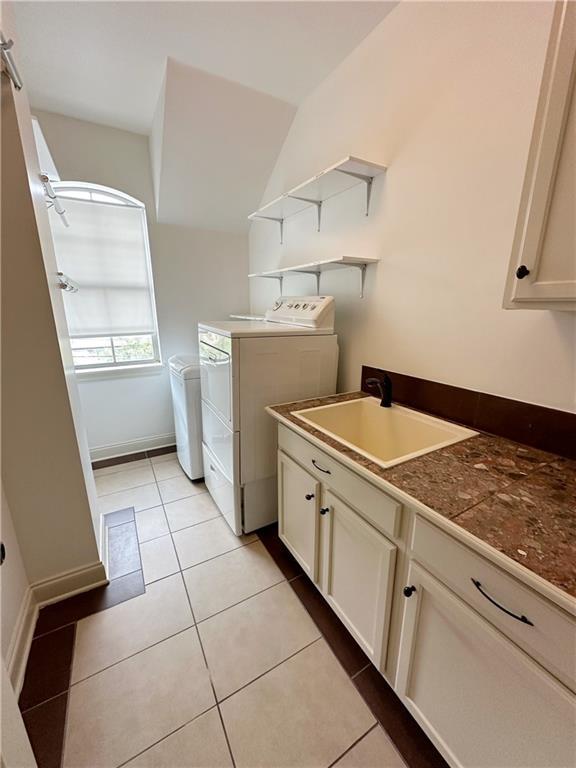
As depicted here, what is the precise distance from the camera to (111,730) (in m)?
1.08

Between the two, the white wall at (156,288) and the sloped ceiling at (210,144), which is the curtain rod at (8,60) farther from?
the white wall at (156,288)

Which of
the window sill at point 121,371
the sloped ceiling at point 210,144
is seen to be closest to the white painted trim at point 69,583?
the window sill at point 121,371

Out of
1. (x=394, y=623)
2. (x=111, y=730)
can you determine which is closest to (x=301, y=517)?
(x=394, y=623)

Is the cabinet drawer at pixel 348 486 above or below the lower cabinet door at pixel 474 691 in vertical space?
above

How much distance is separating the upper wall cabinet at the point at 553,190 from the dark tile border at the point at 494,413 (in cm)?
47

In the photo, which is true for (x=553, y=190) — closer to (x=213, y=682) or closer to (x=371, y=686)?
(x=371, y=686)

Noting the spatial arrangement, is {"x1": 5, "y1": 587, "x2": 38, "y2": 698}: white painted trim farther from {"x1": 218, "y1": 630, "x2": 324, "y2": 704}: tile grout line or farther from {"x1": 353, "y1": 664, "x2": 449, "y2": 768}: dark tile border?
{"x1": 353, "y1": 664, "x2": 449, "y2": 768}: dark tile border

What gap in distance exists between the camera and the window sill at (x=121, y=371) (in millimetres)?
2703

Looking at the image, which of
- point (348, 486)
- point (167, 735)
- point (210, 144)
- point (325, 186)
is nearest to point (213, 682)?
point (167, 735)

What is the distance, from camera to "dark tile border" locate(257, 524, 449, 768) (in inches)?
40.8

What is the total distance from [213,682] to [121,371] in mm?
2399

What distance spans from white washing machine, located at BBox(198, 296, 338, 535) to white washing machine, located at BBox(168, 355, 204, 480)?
0.27 metres

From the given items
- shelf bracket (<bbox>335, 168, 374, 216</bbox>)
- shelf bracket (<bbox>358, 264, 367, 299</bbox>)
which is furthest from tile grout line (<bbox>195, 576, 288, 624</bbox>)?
shelf bracket (<bbox>335, 168, 374, 216</bbox>)

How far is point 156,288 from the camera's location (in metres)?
2.84
